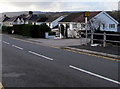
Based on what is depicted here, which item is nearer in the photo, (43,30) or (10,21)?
(43,30)

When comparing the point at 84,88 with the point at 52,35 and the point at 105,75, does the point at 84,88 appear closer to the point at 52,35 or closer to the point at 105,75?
the point at 105,75

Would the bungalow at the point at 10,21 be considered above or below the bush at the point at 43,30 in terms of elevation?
above

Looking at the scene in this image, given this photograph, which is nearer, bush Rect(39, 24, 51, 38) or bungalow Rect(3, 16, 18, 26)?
bush Rect(39, 24, 51, 38)

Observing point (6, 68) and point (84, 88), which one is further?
point (6, 68)

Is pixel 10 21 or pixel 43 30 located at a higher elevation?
pixel 10 21

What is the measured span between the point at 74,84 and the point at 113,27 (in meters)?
50.7

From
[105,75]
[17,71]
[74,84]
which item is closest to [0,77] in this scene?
[17,71]

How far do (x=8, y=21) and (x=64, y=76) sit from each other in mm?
108691

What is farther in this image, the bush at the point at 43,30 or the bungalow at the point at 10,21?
the bungalow at the point at 10,21

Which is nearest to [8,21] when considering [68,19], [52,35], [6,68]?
[68,19]

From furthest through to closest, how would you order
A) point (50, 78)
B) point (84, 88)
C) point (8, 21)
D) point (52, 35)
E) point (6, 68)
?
point (8, 21) → point (52, 35) → point (6, 68) → point (50, 78) → point (84, 88)

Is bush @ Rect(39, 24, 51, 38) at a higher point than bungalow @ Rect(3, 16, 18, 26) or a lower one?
lower

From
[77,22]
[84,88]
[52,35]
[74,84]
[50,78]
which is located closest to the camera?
[84,88]

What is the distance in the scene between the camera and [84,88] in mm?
6926
